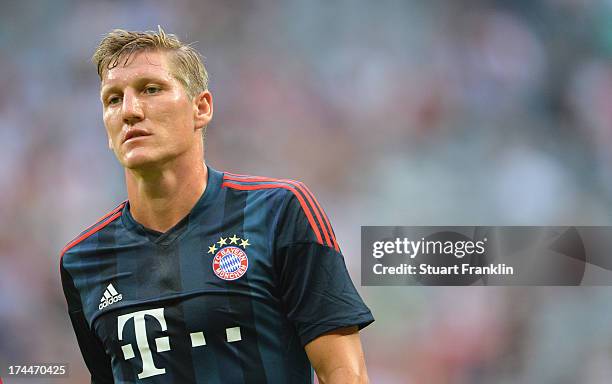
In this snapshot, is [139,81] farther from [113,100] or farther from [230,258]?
[230,258]

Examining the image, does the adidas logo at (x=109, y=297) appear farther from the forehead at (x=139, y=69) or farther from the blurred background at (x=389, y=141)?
the blurred background at (x=389, y=141)

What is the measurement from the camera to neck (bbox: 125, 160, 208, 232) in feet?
6.45

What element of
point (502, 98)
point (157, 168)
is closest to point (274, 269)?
point (157, 168)

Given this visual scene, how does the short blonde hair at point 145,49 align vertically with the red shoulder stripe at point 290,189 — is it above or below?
above

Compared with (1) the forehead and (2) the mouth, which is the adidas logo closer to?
(2) the mouth

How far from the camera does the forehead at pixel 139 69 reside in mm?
1928

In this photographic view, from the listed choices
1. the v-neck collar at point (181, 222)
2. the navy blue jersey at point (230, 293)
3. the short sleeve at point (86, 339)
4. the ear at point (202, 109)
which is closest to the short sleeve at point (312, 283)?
the navy blue jersey at point (230, 293)

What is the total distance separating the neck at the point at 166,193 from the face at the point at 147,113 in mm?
41

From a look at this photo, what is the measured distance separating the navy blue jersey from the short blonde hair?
0.25 meters

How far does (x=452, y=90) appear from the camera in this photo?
11.7 ft

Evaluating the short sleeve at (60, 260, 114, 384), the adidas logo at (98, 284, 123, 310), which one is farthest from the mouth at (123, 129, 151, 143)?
the short sleeve at (60, 260, 114, 384)

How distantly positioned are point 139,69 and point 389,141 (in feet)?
5.84

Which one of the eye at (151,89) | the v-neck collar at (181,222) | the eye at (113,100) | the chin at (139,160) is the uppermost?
the eye at (151,89)

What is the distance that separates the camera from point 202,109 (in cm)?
208
